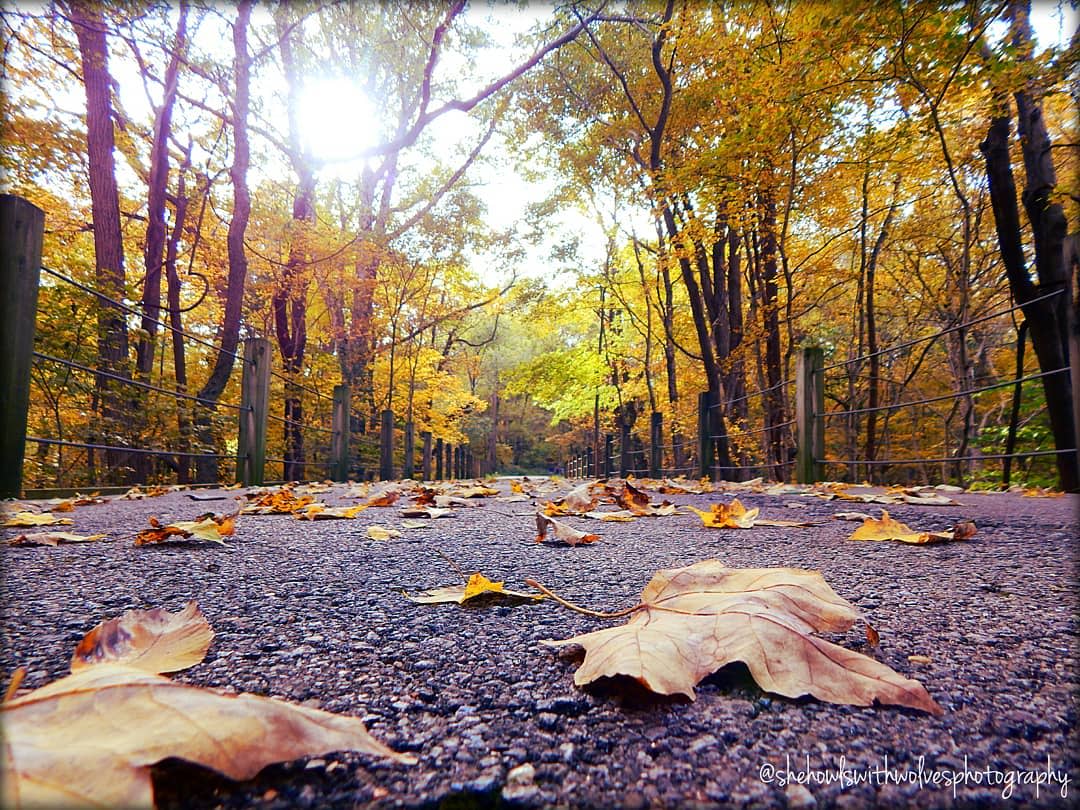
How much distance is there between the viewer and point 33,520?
1.89m

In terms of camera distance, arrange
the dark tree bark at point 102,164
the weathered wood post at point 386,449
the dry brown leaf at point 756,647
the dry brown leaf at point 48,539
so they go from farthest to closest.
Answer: the weathered wood post at point 386,449
the dark tree bark at point 102,164
the dry brown leaf at point 48,539
the dry brown leaf at point 756,647

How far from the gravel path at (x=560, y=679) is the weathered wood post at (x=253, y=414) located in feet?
13.1

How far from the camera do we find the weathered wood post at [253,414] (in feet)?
16.9

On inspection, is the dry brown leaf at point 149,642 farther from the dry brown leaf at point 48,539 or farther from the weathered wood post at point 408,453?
the weathered wood post at point 408,453

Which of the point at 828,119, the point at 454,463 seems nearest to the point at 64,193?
the point at 828,119

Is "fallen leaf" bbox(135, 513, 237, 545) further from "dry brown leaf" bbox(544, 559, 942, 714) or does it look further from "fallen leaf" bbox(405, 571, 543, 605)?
"dry brown leaf" bbox(544, 559, 942, 714)

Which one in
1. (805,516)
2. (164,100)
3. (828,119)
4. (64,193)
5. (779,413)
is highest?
(164,100)

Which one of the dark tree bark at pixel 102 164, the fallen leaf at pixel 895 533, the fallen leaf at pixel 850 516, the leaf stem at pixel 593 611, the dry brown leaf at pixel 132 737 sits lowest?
the fallen leaf at pixel 850 516

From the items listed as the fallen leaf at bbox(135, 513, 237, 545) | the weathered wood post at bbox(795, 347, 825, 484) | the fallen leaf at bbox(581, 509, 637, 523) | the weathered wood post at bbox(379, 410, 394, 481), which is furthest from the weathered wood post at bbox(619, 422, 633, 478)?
the fallen leaf at bbox(135, 513, 237, 545)

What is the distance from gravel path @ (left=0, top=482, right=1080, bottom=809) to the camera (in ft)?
1.39

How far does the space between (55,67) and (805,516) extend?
34.4 feet

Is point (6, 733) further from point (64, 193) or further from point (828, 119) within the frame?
point (64, 193)

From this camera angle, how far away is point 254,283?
37.5 ft

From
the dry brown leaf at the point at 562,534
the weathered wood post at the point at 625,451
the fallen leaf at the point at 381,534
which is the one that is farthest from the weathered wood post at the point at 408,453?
the dry brown leaf at the point at 562,534
